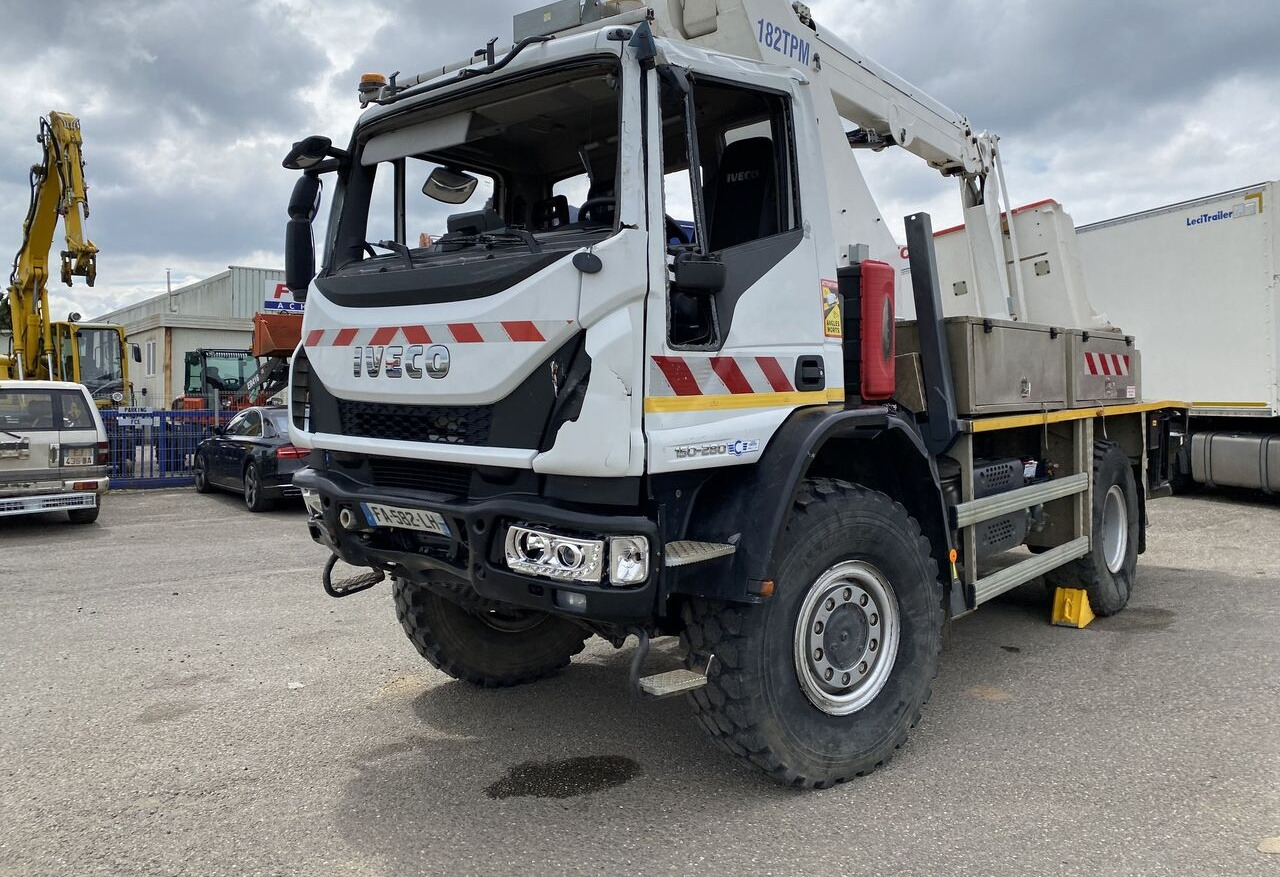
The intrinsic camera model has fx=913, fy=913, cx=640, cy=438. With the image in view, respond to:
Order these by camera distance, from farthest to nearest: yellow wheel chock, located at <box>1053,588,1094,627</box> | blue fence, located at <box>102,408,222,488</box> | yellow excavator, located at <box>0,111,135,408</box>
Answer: blue fence, located at <box>102,408,222,488</box> < yellow excavator, located at <box>0,111,135,408</box> < yellow wheel chock, located at <box>1053,588,1094,627</box>

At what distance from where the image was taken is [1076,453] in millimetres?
5695

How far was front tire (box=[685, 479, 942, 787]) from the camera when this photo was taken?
129 inches

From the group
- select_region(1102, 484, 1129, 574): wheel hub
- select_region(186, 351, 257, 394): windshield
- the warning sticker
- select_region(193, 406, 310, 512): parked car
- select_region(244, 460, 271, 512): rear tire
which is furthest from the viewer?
select_region(186, 351, 257, 394): windshield

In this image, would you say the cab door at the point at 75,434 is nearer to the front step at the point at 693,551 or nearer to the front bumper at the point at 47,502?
the front bumper at the point at 47,502

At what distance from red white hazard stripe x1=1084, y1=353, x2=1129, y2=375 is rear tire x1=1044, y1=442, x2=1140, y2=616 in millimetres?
508

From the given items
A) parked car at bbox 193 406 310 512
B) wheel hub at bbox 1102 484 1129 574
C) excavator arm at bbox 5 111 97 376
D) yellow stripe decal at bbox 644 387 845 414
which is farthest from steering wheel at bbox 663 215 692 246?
excavator arm at bbox 5 111 97 376

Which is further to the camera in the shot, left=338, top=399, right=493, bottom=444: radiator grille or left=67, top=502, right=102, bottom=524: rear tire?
left=67, top=502, right=102, bottom=524: rear tire

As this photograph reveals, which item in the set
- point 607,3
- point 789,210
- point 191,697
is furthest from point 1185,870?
point 191,697

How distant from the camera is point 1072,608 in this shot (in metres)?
6.04

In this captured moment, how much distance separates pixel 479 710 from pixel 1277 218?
10281 millimetres

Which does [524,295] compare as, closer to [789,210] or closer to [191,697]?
[789,210]

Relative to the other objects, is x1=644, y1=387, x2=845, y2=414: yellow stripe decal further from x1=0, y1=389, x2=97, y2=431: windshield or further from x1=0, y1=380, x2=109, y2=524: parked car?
x1=0, y1=389, x2=97, y2=431: windshield

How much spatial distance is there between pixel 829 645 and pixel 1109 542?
3.72 m

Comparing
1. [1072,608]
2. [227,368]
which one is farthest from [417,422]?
[227,368]
